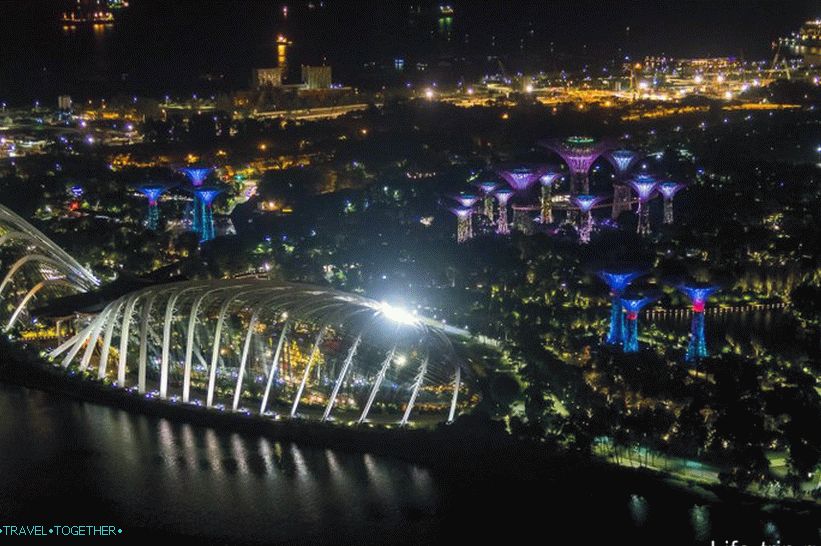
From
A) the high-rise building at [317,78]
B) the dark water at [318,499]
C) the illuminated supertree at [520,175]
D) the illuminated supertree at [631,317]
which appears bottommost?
the dark water at [318,499]

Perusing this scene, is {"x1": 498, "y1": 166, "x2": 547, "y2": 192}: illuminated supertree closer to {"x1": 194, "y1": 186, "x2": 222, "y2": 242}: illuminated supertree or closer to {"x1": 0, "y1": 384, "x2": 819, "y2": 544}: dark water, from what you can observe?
{"x1": 194, "y1": 186, "x2": 222, "y2": 242}: illuminated supertree

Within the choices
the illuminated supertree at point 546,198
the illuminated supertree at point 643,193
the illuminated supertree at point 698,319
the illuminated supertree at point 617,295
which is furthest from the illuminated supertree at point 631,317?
the illuminated supertree at point 546,198

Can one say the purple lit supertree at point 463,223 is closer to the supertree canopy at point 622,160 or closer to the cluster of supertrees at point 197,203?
the supertree canopy at point 622,160

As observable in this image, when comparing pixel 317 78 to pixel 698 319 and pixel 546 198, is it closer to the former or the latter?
pixel 546 198

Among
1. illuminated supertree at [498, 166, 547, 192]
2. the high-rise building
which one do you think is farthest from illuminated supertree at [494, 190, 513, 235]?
the high-rise building

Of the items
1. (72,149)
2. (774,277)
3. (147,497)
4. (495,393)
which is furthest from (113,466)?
(72,149)

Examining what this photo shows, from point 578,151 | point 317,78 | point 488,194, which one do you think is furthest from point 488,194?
point 317,78
